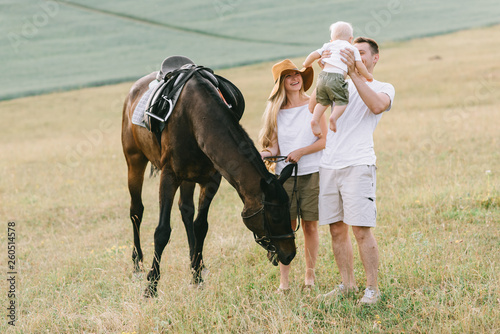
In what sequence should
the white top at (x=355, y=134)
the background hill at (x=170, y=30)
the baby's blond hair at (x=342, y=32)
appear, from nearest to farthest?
the baby's blond hair at (x=342, y=32) < the white top at (x=355, y=134) < the background hill at (x=170, y=30)

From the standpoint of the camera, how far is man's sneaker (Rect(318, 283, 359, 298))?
13.1ft

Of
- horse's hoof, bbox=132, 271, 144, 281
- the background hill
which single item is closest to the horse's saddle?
horse's hoof, bbox=132, 271, 144, 281

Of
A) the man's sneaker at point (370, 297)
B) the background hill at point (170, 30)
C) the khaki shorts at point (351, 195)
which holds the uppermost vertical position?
the khaki shorts at point (351, 195)

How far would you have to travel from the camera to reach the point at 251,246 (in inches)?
215

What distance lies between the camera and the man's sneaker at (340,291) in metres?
4.01

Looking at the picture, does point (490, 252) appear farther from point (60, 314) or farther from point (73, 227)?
point (73, 227)

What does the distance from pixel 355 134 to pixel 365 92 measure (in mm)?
392

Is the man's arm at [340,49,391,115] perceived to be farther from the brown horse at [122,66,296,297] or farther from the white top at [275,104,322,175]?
the brown horse at [122,66,296,297]

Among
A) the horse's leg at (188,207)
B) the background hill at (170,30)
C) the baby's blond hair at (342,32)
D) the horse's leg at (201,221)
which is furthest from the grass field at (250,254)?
the background hill at (170,30)

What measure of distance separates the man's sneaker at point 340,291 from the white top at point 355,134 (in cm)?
109

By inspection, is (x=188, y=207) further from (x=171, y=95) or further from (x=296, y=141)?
(x=296, y=141)

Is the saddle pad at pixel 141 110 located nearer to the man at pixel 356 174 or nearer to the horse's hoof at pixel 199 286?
the horse's hoof at pixel 199 286

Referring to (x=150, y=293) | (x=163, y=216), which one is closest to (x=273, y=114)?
(x=163, y=216)

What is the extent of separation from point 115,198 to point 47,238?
214 cm
